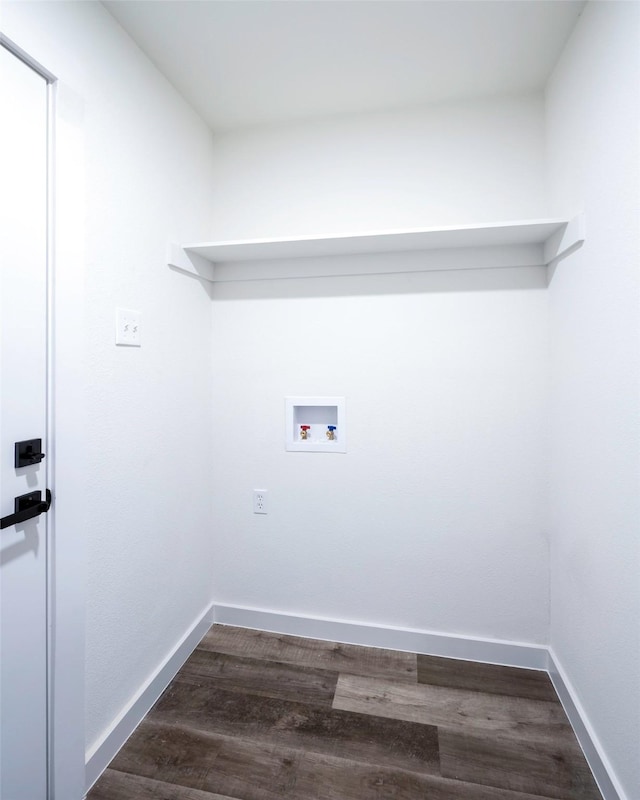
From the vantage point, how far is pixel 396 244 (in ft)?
6.12

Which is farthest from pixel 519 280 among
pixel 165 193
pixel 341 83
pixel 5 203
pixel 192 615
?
pixel 192 615

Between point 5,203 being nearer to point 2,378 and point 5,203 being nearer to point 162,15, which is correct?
point 2,378

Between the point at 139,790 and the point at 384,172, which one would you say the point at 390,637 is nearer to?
the point at 139,790

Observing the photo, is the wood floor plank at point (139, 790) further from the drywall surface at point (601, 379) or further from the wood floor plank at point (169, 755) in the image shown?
the drywall surface at point (601, 379)

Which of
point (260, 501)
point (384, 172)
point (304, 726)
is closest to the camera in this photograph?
point (304, 726)

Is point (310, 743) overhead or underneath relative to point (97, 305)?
underneath

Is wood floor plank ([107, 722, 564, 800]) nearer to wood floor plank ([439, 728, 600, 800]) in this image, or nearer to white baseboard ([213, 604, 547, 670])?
wood floor plank ([439, 728, 600, 800])

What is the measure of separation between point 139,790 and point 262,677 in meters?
0.60

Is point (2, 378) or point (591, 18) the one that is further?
point (591, 18)

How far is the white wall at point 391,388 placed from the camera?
1904 mm

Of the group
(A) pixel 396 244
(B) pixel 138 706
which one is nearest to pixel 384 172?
(A) pixel 396 244

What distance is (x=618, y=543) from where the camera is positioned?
1.26m

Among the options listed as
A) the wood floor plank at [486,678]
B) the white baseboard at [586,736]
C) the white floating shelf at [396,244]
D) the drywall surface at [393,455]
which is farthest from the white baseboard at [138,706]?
the white floating shelf at [396,244]

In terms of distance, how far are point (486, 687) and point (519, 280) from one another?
5.75ft
